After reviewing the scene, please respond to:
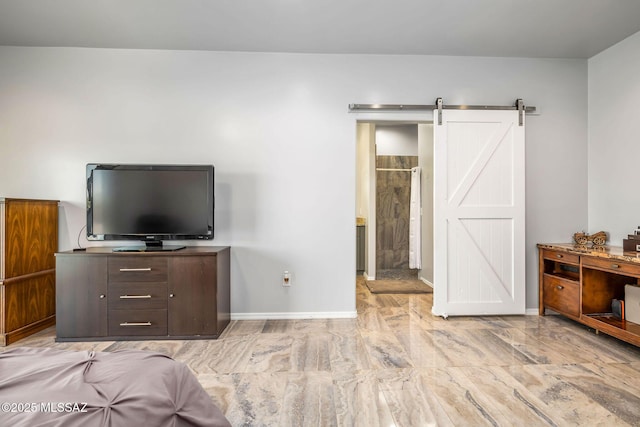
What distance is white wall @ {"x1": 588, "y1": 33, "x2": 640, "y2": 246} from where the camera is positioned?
10.4 ft

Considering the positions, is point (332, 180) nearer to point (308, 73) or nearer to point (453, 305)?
point (308, 73)

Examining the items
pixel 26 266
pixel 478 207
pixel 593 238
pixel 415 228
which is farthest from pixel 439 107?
pixel 26 266

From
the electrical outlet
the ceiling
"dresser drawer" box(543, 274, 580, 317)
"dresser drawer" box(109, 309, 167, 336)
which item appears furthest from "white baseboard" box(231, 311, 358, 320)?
the ceiling

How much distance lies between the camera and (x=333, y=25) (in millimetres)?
2977

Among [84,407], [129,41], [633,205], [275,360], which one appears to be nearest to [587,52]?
[633,205]

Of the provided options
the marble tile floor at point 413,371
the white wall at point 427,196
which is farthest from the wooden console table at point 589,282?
the white wall at point 427,196

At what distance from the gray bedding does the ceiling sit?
258 centimetres

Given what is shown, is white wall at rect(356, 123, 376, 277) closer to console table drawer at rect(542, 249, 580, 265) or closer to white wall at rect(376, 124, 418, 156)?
white wall at rect(376, 124, 418, 156)

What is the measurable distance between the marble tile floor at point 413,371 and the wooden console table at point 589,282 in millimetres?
159

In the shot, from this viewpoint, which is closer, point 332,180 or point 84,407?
point 84,407

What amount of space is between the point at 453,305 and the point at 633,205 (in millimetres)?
1865

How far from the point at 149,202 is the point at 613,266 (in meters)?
3.92

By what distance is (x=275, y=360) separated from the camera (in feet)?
8.23

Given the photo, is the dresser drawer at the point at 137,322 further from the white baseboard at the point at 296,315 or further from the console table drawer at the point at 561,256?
the console table drawer at the point at 561,256
